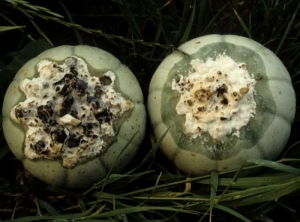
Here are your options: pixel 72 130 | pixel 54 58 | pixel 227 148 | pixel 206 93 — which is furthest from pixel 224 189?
pixel 54 58

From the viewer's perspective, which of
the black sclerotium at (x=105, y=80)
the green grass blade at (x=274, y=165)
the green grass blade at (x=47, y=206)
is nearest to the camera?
the green grass blade at (x=274, y=165)

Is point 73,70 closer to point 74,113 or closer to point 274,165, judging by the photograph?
point 74,113

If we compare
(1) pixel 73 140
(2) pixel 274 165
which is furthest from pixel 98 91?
(2) pixel 274 165

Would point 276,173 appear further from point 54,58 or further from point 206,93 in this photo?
point 54,58

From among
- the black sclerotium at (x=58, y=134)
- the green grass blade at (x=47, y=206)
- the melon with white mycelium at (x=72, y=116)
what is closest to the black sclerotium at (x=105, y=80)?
the melon with white mycelium at (x=72, y=116)

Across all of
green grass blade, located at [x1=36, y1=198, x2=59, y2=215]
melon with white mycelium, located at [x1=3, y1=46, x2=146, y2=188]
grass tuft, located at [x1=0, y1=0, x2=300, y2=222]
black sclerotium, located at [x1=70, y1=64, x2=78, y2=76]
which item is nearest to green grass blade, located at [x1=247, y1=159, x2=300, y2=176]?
grass tuft, located at [x1=0, y1=0, x2=300, y2=222]

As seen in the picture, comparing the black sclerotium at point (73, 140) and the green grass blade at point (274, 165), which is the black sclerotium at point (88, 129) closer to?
the black sclerotium at point (73, 140)

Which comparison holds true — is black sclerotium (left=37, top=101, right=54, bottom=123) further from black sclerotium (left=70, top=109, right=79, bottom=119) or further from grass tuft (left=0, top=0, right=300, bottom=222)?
grass tuft (left=0, top=0, right=300, bottom=222)
